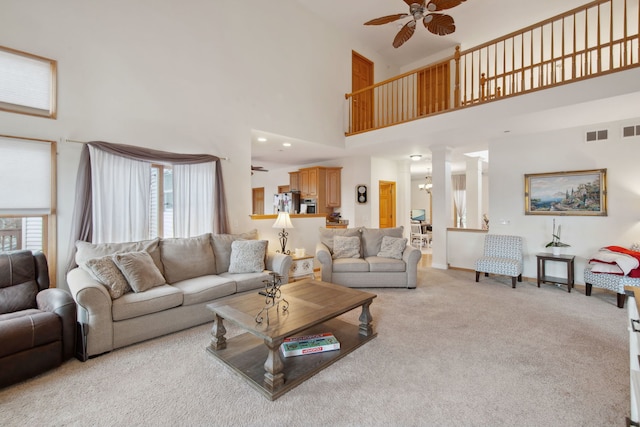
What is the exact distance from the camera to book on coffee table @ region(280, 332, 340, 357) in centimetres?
246

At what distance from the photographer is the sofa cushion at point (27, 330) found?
6.81 ft

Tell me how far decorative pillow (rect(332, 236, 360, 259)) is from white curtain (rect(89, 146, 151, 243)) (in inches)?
111

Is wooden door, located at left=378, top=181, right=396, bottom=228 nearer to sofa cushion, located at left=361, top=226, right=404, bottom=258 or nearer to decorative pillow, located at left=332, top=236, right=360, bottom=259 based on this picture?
sofa cushion, located at left=361, top=226, right=404, bottom=258

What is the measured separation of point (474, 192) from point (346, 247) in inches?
196

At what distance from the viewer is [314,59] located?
5.97 meters

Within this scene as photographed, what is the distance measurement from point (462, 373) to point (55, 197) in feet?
14.1

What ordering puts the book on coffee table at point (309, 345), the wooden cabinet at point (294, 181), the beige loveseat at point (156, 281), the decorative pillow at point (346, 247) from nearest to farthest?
the book on coffee table at point (309, 345) < the beige loveseat at point (156, 281) < the decorative pillow at point (346, 247) < the wooden cabinet at point (294, 181)

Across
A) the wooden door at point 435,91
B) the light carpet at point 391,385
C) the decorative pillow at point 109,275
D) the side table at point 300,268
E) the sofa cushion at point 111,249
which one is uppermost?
the wooden door at point 435,91

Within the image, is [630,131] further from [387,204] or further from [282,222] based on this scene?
[282,222]

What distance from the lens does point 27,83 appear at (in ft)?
9.82

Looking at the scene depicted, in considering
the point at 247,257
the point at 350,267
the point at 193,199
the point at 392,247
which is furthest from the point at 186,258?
the point at 392,247

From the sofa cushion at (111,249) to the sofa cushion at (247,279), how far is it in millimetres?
841

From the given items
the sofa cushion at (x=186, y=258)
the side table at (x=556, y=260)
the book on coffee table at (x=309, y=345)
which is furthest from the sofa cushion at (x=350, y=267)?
the side table at (x=556, y=260)

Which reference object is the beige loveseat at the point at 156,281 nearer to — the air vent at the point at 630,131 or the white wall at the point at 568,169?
the white wall at the point at 568,169
